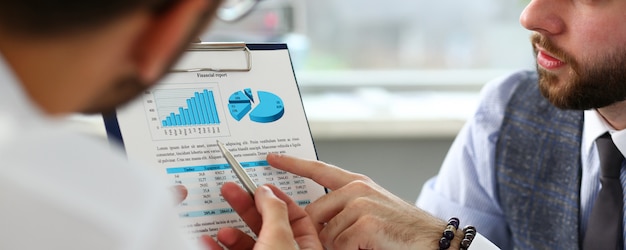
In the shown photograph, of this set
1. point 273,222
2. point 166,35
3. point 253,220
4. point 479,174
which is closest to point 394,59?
point 479,174

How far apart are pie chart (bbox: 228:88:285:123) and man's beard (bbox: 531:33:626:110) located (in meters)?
0.57

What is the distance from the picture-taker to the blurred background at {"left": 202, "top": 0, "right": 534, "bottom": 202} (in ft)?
8.86

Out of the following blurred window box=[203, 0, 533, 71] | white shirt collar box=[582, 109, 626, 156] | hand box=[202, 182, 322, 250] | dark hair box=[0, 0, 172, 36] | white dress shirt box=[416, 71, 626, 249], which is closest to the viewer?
dark hair box=[0, 0, 172, 36]

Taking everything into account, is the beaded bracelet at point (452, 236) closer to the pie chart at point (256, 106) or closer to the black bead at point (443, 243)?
the black bead at point (443, 243)

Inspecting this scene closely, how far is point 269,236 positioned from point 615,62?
0.84 m

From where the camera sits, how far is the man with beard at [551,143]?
1.38 m

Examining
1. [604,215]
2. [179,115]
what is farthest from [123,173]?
[604,215]

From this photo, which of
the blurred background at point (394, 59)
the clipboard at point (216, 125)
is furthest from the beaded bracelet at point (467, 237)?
the blurred background at point (394, 59)

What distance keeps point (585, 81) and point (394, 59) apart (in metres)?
1.48

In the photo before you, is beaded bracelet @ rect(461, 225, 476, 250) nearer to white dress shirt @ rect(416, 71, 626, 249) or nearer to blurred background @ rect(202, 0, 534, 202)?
white dress shirt @ rect(416, 71, 626, 249)

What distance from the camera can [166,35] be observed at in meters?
0.50

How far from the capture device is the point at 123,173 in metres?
0.50

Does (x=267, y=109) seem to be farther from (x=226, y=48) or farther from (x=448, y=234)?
(x=448, y=234)

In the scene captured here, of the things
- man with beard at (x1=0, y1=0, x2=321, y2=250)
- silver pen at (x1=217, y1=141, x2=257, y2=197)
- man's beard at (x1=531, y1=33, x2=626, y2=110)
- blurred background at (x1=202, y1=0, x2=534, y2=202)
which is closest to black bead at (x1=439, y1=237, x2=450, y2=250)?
silver pen at (x1=217, y1=141, x2=257, y2=197)
